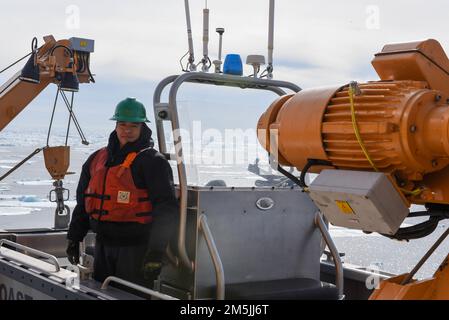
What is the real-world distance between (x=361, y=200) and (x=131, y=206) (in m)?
1.67

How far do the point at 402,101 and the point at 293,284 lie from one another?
70.9 inches

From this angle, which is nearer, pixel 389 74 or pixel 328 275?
pixel 389 74

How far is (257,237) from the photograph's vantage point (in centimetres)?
342

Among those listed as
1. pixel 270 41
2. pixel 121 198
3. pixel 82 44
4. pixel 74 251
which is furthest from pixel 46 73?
pixel 270 41

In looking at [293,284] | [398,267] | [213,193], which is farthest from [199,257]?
[398,267]

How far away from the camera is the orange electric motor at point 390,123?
5.95ft

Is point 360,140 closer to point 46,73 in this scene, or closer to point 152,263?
point 152,263

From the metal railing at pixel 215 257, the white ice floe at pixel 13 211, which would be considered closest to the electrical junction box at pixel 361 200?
the metal railing at pixel 215 257

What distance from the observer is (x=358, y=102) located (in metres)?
1.91

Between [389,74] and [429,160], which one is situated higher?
[389,74]

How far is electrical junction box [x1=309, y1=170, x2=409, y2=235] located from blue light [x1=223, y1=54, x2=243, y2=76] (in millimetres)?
1610

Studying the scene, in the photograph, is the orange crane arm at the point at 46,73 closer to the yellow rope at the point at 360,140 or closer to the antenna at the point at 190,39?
the antenna at the point at 190,39
